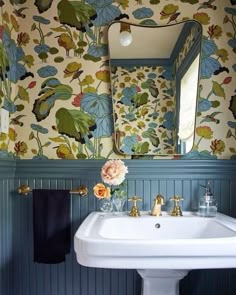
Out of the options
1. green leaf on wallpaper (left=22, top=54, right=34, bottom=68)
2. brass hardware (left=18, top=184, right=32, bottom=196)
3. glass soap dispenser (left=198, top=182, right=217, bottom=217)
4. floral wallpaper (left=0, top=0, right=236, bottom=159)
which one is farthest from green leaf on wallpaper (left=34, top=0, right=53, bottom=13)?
glass soap dispenser (left=198, top=182, right=217, bottom=217)

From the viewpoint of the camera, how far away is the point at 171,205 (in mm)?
1741

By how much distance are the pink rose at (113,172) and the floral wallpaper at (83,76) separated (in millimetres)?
167

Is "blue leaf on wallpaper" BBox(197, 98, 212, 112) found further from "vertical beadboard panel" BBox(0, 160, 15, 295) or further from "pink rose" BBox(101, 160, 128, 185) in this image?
"vertical beadboard panel" BBox(0, 160, 15, 295)

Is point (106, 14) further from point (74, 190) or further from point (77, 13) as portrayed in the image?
point (74, 190)

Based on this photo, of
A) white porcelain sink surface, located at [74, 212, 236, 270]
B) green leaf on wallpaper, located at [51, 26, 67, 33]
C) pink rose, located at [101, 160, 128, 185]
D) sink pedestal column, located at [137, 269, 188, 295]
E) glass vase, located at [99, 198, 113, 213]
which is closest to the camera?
white porcelain sink surface, located at [74, 212, 236, 270]

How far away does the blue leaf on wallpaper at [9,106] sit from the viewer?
172 cm

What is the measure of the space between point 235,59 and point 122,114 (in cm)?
67

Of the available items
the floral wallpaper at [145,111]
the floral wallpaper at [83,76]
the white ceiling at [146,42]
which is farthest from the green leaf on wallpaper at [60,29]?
the floral wallpaper at [145,111]

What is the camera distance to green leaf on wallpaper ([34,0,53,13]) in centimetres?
181

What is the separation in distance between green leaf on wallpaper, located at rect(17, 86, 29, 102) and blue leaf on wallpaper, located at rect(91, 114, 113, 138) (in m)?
0.41

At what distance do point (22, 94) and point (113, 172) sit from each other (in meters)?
0.69

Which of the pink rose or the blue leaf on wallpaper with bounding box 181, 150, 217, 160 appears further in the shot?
the blue leaf on wallpaper with bounding box 181, 150, 217, 160

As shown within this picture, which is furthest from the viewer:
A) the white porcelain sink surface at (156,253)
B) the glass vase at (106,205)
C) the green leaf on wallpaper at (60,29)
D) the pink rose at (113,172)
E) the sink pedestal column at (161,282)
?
the green leaf on wallpaper at (60,29)

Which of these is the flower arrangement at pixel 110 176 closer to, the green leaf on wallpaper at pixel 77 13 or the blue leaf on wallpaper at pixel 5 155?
the blue leaf on wallpaper at pixel 5 155
